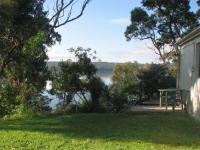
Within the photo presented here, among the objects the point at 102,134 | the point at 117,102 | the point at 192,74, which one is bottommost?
the point at 102,134

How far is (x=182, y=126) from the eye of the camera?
1445 centimetres

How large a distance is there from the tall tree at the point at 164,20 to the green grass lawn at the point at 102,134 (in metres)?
13.7

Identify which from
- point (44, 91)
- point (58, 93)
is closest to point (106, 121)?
point (58, 93)

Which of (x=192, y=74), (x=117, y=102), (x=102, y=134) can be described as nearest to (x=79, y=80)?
(x=117, y=102)

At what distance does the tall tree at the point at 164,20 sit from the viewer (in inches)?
1143

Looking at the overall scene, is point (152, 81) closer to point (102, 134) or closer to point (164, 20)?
point (164, 20)

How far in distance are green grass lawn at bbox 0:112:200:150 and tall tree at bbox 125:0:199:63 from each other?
13653 mm

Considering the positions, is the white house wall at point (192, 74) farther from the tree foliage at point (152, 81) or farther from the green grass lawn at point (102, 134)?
the tree foliage at point (152, 81)

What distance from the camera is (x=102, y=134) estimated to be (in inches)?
491

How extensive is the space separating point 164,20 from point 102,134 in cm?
1825

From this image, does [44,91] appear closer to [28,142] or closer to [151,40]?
[151,40]

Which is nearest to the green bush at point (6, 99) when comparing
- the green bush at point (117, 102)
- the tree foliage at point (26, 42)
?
the tree foliage at point (26, 42)

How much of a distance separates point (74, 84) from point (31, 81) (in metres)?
3.70

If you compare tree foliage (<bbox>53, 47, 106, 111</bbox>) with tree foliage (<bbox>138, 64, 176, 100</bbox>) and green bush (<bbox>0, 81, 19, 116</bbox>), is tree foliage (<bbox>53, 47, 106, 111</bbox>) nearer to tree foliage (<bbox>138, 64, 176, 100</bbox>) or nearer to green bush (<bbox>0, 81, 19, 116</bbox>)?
green bush (<bbox>0, 81, 19, 116</bbox>)
